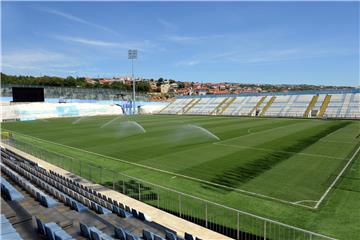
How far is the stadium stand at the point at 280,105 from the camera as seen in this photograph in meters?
71.3

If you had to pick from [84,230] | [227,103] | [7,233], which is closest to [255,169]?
[84,230]

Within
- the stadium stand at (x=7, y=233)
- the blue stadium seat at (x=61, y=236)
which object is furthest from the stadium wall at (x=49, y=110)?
the blue stadium seat at (x=61, y=236)

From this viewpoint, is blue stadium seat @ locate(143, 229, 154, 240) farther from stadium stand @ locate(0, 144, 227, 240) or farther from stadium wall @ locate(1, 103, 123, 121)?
stadium wall @ locate(1, 103, 123, 121)

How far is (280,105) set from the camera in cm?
8194

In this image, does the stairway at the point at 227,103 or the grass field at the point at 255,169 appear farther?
the stairway at the point at 227,103

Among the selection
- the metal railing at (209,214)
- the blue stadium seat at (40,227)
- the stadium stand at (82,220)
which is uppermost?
the blue stadium seat at (40,227)

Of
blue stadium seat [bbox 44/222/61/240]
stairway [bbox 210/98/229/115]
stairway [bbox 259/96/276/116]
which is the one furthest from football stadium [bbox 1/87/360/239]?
stairway [bbox 210/98/229/115]

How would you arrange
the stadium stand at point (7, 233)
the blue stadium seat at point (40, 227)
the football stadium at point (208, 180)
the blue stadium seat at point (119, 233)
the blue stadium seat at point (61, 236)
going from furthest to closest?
the football stadium at point (208, 180)
the blue stadium seat at point (40, 227)
the blue stadium seat at point (119, 233)
the blue stadium seat at point (61, 236)
the stadium stand at point (7, 233)

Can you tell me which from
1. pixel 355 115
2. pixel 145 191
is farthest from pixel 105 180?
pixel 355 115

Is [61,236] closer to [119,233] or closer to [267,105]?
[119,233]

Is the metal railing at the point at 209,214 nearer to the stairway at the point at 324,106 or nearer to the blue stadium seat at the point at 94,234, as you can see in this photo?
the blue stadium seat at the point at 94,234

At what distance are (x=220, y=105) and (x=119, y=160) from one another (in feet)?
237

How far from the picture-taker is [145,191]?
1552 cm

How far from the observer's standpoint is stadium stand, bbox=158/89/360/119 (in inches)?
2808
